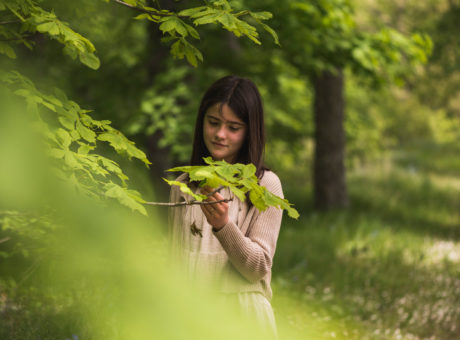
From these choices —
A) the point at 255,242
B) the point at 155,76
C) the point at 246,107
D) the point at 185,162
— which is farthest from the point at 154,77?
the point at 255,242

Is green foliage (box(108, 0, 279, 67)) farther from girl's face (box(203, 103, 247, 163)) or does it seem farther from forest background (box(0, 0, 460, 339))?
girl's face (box(203, 103, 247, 163))

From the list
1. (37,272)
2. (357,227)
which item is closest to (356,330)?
(37,272)

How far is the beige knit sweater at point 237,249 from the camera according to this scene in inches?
68.5

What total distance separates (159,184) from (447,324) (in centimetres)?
355

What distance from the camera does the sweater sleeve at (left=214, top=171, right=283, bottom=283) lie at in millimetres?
1631

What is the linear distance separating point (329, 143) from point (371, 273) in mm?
3546

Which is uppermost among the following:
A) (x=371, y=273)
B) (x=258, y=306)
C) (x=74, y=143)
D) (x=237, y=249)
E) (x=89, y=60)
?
(x=89, y=60)

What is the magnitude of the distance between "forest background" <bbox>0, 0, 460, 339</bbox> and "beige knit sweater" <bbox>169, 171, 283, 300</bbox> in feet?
0.72

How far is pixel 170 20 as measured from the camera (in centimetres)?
147

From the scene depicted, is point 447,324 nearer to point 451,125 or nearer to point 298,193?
point 298,193

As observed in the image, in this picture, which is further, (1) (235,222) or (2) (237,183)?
(1) (235,222)

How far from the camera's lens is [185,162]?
596 cm

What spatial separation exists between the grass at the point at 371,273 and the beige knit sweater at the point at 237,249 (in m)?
2.06

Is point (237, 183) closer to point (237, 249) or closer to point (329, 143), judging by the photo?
point (237, 249)
